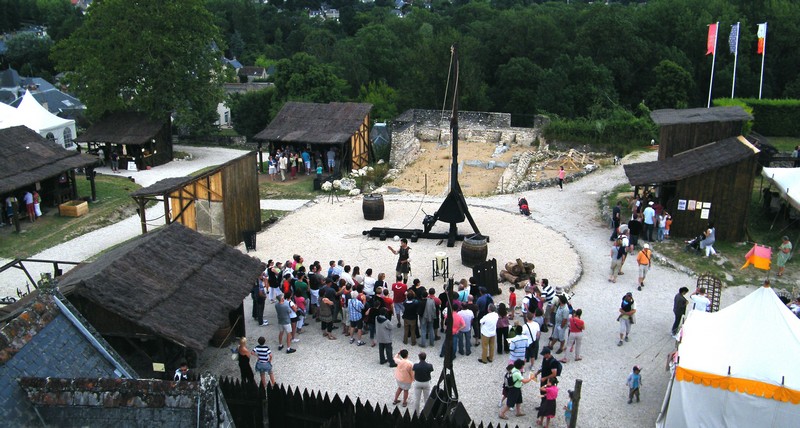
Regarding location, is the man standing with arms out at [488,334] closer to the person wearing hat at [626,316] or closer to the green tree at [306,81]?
the person wearing hat at [626,316]

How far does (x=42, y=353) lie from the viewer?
7.12 m

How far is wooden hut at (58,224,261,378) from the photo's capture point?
12406 millimetres

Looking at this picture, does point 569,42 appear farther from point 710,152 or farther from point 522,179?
point 710,152

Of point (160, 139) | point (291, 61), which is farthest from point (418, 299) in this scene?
point (291, 61)

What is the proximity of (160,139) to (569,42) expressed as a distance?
105ft

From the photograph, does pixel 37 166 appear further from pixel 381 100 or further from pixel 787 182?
pixel 381 100

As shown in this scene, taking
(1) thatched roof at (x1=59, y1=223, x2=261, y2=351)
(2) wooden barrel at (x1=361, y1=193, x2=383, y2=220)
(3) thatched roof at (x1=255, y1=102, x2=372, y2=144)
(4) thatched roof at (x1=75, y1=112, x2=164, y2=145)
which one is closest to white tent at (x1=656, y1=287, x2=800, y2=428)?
(1) thatched roof at (x1=59, y1=223, x2=261, y2=351)

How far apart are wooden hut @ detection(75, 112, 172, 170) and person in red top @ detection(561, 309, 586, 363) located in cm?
2577

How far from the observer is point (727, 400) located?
11320 millimetres

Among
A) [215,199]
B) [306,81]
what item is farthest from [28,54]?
[215,199]

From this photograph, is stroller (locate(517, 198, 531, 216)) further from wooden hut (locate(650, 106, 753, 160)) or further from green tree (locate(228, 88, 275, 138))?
green tree (locate(228, 88, 275, 138))

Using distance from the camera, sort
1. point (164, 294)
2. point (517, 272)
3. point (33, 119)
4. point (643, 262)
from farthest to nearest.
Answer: point (33, 119) → point (517, 272) → point (643, 262) → point (164, 294)

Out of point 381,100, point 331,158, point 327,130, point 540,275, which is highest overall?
point 381,100

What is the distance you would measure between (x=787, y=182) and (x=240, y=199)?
53.0ft
